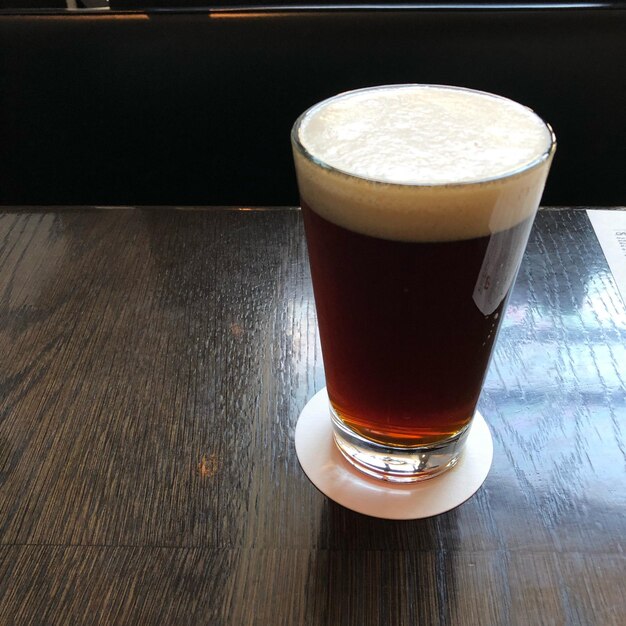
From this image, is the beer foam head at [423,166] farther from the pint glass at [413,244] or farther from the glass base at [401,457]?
the glass base at [401,457]

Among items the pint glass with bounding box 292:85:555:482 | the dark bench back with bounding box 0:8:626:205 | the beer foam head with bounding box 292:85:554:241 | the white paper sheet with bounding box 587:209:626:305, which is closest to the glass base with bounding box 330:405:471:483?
the pint glass with bounding box 292:85:555:482

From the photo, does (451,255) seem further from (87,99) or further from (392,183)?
(87,99)

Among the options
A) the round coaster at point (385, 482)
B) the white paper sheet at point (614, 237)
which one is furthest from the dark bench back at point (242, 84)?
the round coaster at point (385, 482)

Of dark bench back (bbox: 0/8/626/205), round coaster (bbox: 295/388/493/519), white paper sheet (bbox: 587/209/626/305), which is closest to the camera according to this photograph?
round coaster (bbox: 295/388/493/519)

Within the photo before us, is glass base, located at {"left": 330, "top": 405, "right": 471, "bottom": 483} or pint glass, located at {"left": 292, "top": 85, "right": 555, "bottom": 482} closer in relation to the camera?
pint glass, located at {"left": 292, "top": 85, "right": 555, "bottom": 482}

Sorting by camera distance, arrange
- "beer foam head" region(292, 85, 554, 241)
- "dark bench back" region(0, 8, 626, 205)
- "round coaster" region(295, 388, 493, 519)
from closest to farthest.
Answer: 1. "beer foam head" region(292, 85, 554, 241)
2. "round coaster" region(295, 388, 493, 519)
3. "dark bench back" region(0, 8, 626, 205)

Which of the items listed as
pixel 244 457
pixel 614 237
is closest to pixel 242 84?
pixel 614 237

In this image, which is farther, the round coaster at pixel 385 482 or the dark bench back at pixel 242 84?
the dark bench back at pixel 242 84

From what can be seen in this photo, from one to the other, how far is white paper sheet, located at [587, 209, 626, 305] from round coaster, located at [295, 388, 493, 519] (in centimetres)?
35

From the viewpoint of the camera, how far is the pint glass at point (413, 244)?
52 centimetres

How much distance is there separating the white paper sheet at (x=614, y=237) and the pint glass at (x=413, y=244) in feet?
1.35

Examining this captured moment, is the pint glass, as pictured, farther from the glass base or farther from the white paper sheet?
the white paper sheet

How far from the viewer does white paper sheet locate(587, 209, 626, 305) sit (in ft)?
3.17

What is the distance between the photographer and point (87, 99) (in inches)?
58.6
